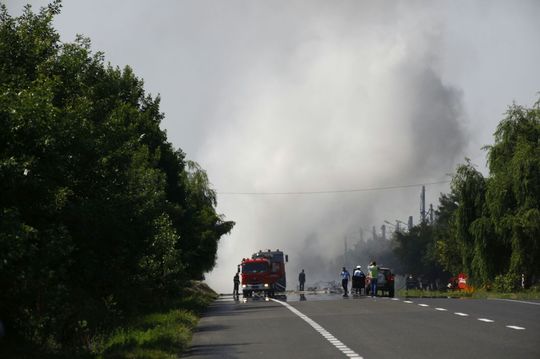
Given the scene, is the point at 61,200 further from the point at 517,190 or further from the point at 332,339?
the point at 517,190

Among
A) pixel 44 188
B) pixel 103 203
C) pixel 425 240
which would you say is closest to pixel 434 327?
pixel 103 203

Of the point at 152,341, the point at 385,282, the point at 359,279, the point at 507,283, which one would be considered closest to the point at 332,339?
the point at 152,341

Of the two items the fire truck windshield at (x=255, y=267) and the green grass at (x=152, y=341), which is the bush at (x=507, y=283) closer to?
the fire truck windshield at (x=255, y=267)

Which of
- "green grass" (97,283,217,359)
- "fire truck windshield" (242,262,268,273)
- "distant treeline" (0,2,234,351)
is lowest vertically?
"green grass" (97,283,217,359)

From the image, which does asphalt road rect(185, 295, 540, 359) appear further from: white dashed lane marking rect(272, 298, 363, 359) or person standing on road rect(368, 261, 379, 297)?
person standing on road rect(368, 261, 379, 297)

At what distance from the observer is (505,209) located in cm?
5172

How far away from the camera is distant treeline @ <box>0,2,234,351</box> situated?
16.3 meters

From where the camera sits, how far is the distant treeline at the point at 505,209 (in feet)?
163

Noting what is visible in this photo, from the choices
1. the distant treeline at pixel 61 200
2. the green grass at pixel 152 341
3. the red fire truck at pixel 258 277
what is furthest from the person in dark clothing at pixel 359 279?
the green grass at pixel 152 341

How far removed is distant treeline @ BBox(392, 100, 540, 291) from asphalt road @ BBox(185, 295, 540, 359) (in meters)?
20.0

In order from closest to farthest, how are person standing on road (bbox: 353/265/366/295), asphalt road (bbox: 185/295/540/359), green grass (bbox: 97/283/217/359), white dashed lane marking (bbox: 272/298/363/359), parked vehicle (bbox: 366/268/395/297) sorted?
white dashed lane marking (bbox: 272/298/363/359)
asphalt road (bbox: 185/295/540/359)
green grass (bbox: 97/283/217/359)
person standing on road (bbox: 353/265/366/295)
parked vehicle (bbox: 366/268/395/297)

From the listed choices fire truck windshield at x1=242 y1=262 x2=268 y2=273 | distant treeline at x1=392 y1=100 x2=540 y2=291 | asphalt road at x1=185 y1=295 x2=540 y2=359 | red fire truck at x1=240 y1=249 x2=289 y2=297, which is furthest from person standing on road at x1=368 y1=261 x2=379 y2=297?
asphalt road at x1=185 y1=295 x2=540 y2=359

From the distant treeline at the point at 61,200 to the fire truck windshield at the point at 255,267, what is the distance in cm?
3214

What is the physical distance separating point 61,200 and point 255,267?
4981 cm
